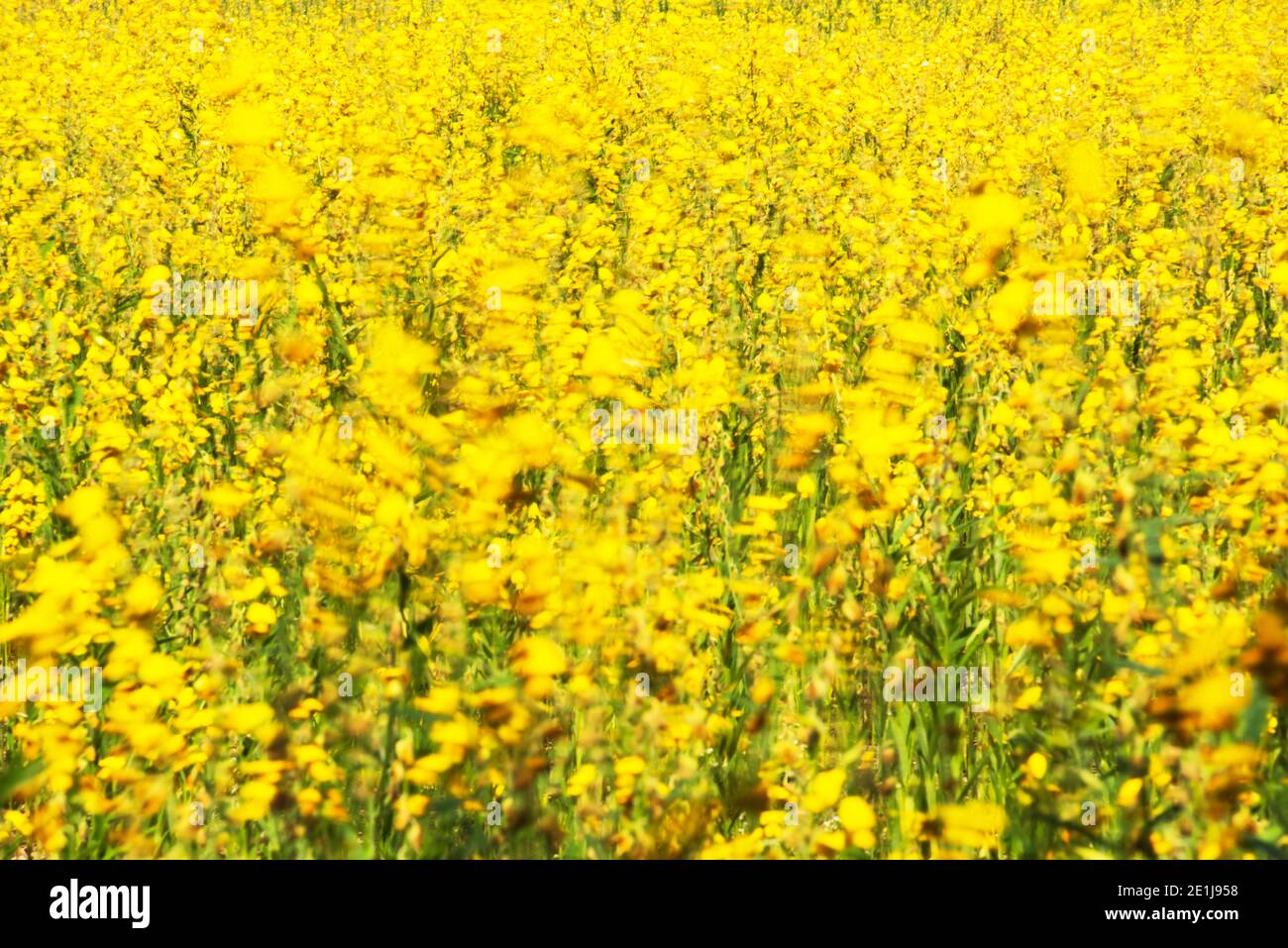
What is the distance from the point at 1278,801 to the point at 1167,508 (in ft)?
2.09

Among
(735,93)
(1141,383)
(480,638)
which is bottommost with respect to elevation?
(480,638)

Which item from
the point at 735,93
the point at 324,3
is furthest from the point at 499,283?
the point at 324,3

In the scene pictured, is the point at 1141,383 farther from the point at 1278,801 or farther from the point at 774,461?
the point at 1278,801

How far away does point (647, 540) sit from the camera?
2277mm

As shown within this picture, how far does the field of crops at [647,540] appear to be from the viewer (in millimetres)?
1867

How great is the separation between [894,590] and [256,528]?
4.55 ft

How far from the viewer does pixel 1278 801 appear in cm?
203

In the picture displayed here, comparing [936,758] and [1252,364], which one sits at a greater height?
[1252,364]

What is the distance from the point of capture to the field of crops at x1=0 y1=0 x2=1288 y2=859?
6.13 feet

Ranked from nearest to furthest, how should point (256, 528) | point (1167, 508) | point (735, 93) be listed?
point (1167, 508) → point (256, 528) → point (735, 93)

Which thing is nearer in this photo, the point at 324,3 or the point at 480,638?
the point at 480,638

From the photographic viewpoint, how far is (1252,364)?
108 inches

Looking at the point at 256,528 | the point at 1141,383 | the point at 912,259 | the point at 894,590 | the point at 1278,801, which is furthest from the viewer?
the point at 912,259

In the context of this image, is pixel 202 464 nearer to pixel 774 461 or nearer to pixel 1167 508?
pixel 774 461
